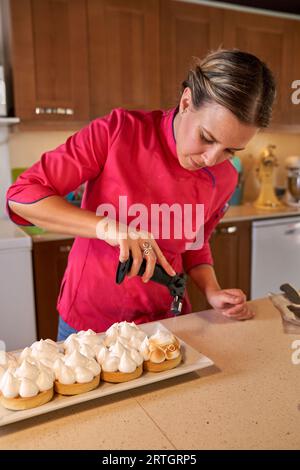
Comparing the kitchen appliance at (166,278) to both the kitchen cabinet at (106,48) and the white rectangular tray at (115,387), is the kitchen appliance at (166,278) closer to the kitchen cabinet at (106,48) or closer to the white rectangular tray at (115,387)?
the white rectangular tray at (115,387)

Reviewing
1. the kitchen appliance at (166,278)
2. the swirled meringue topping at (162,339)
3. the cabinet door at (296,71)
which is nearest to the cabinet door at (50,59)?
the cabinet door at (296,71)

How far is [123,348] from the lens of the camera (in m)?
→ 0.82

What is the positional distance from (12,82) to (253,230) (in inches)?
62.6

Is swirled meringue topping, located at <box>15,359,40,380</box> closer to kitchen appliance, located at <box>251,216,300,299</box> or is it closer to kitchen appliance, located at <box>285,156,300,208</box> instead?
kitchen appliance, located at <box>251,216,300,299</box>

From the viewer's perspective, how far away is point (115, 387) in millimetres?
768

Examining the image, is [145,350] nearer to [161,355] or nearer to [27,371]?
[161,355]

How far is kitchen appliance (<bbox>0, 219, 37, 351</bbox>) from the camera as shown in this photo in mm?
1972

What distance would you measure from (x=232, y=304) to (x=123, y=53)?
1.78 meters

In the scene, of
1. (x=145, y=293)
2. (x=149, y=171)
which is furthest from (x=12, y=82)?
(x=145, y=293)

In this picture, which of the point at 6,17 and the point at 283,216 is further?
the point at 283,216

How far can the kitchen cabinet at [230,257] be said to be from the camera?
2.52 meters

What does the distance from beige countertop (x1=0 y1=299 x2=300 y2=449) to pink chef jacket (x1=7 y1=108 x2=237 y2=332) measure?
11.2 inches

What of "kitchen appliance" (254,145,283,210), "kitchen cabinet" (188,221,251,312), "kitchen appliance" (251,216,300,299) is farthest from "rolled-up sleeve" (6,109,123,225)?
"kitchen appliance" (254,145,283,210)

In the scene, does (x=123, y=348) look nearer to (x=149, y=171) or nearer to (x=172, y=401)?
(x=172, y=401)
